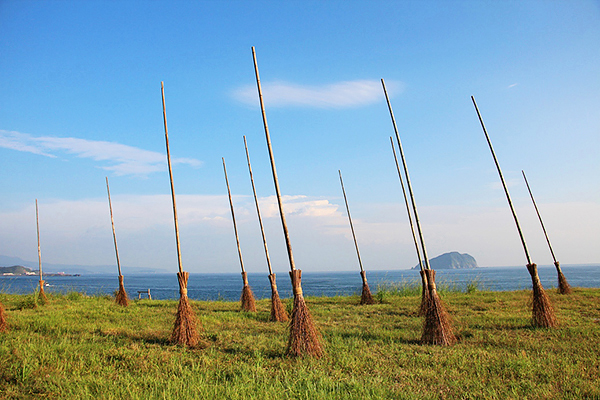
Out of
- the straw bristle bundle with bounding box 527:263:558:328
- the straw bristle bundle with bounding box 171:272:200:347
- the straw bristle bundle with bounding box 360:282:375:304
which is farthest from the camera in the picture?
the straw bristle bundle with bounding box 360:282:375:304

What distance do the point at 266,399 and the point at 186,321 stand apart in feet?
13.0

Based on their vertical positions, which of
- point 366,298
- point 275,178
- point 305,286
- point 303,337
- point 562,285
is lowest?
point 305,286

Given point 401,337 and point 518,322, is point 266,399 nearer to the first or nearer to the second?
point 401,337

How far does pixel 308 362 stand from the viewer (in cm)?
553

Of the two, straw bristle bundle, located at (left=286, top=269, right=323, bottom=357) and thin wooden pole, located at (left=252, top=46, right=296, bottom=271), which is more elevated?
thin wooden pole, located at (left=252, top=46, right=296, bottom=271)

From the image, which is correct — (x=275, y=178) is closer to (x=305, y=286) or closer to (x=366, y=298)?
(x=366, y=298)

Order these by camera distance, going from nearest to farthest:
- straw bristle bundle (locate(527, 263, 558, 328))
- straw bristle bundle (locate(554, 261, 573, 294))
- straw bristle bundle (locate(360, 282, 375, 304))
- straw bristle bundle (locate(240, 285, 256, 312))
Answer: straw bristle bundle (locate(527, 263, 558, 328)) → straw bristle bundle (locate(240, 285, 256, 312)) → straw bristle bundle (locate(554, 261, 573, 294)) → straw bristle bundle (locate(360, 282, 375, 304))

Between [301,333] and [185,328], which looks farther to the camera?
[185,328]

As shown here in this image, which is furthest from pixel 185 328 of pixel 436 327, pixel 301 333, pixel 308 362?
pixel 436 327

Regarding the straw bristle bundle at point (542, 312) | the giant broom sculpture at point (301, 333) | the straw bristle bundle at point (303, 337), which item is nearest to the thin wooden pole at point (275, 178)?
the giant broom sculpture at point (301, 333)

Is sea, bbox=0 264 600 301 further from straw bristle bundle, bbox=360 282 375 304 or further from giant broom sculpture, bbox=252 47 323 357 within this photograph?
giant broom sculpture, bbox=252 47 323 357

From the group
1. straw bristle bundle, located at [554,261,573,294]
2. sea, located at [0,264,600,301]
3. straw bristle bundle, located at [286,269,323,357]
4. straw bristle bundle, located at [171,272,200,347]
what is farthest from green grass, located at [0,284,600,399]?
sea, located at [0,264,600,301]

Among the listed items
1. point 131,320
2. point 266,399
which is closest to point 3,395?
point 266,399

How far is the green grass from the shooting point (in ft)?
13.8
